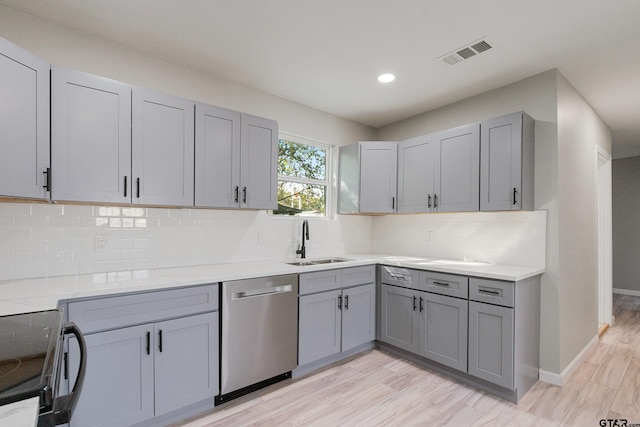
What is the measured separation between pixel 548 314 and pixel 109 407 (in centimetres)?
327

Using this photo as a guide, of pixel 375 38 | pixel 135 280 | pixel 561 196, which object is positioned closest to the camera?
pixel 135 280

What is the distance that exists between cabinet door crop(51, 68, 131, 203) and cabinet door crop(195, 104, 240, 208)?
486 millimetres

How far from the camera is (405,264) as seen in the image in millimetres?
3045

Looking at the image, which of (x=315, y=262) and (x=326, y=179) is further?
(x=326, y=179)

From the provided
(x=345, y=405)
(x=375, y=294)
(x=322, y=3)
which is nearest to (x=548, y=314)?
(x=375, y=294)

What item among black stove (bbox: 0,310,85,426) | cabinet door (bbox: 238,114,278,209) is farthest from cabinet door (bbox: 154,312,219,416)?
cabinet door (bbox: 238,114,278,209)

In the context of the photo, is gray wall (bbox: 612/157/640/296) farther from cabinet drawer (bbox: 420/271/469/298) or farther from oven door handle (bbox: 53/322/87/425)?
oven door handle (bbox: 53/322/87/425)

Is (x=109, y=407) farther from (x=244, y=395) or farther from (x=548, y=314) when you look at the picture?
(x=548, y=314)

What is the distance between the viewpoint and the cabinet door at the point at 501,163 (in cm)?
264

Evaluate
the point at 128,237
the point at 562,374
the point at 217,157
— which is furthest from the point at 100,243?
the point at 562,374

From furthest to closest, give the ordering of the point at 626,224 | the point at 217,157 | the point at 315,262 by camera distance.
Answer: the point at 626,224 → the point at 315,262 → the point at 217,157

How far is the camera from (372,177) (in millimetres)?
3674

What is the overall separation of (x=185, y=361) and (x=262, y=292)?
68 cm

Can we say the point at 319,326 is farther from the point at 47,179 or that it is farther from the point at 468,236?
the point at 47,179
